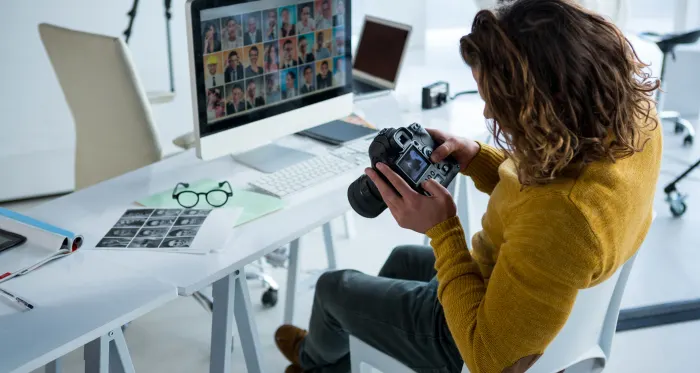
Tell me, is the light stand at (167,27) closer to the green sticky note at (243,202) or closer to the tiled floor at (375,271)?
the tiled floor at (375,271)

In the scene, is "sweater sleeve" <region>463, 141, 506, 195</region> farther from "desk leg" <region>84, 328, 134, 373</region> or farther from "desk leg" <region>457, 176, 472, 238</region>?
"desk leg" <region>84, 328, 134, 373</region>

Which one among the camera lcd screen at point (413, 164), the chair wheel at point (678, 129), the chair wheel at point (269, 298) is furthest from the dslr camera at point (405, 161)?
the chair wheel at point (678, 129)

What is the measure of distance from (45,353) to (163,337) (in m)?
1.19

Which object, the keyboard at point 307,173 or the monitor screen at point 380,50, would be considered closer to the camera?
the keyboard at point 307,173

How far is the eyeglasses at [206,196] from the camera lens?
175 centimetres

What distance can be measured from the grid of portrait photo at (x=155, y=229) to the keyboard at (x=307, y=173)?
20cm

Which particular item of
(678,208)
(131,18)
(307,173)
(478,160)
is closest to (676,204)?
(678,208)

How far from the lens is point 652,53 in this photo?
3.29m

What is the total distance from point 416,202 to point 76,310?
2.07 feet

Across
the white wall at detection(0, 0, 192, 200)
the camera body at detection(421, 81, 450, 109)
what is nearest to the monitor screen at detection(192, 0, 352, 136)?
the camera body at detection(421, 81, 450, 109)

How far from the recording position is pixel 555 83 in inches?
44.8

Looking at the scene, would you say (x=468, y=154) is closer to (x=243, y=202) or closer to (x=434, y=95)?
(x=243, y=202)

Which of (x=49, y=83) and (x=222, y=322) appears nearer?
(x=222, y=322)

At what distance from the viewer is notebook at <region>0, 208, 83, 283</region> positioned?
148 cm
